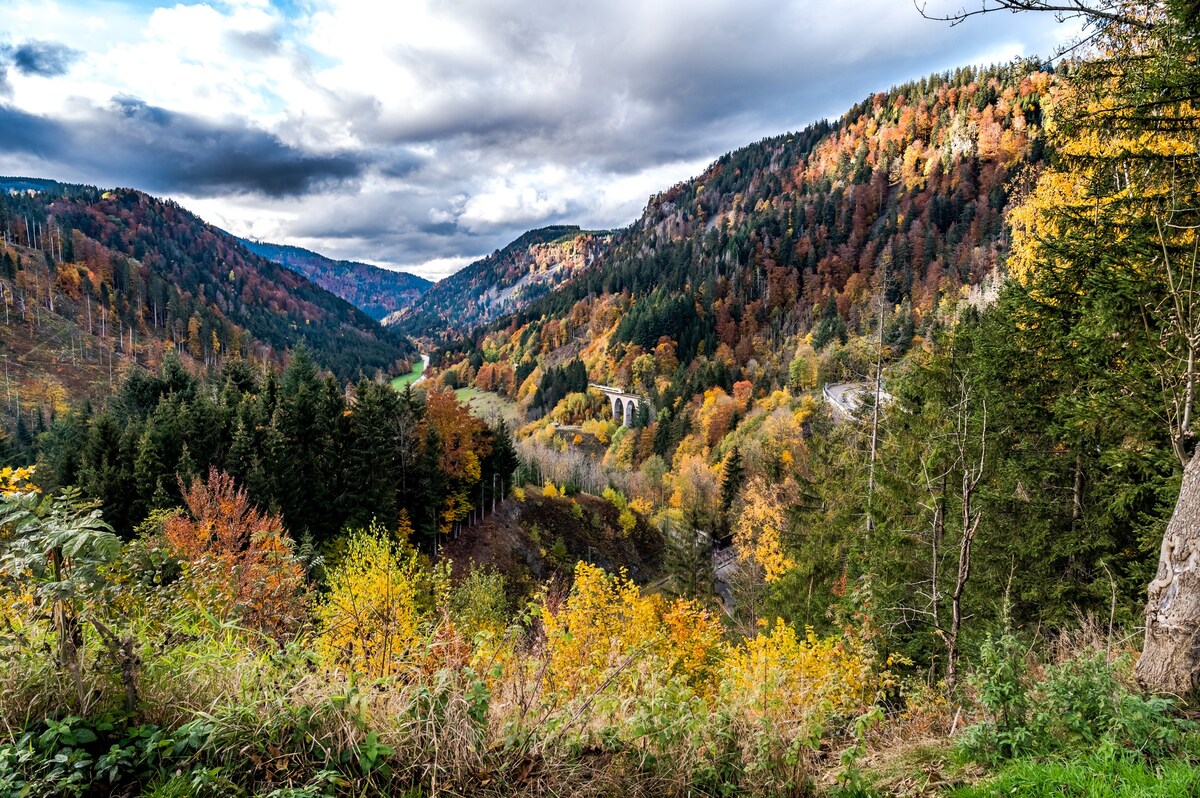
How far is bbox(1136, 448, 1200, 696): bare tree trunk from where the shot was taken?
5184 millimetres

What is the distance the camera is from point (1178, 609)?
5.30m

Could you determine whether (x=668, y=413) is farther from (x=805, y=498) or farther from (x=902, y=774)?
(x=902, y=774)

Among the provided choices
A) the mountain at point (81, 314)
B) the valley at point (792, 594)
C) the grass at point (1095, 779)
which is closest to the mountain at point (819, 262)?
the valley at point (792, 594)

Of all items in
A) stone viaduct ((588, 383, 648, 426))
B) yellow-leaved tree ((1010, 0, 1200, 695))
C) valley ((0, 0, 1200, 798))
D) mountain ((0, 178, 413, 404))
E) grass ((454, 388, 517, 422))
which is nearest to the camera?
valley ((0, 0, 1200, 798))

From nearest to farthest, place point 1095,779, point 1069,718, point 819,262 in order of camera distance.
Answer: point 1095,779 → point 1069,718 → point 819,262

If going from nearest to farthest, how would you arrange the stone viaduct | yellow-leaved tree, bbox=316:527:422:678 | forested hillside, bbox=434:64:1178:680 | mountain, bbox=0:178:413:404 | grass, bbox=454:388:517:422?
yellow-leaved tree, bbox=316:527:422:678 → forested hillside, bbox=434:64:1178:680 → mountain, bbox=0:178:413:404 → the stone viaduct → grass, bbox=454:388:517:422

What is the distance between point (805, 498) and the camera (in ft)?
75.7

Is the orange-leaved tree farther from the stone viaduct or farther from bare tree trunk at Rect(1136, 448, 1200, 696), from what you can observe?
the stone viaduct

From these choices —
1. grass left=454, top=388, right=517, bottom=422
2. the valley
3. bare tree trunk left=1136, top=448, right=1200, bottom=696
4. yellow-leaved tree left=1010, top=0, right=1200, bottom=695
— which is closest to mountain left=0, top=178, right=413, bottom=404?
grass left=454, top=388, right=517, bottom=422

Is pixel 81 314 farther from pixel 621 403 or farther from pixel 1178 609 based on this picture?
pixel 1178 609

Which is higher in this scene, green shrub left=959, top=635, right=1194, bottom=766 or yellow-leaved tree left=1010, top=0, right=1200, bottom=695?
yellow-leaved tree left=1010, top=0, right=1200, bottom=695

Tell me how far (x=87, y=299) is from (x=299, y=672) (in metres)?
179

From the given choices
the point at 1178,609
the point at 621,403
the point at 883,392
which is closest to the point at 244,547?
the point at 883,392

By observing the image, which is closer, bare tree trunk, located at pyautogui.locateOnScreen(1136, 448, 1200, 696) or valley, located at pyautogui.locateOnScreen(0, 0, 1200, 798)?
valley, located at pyautogui.locateOnScreen(0, 0, 1200, 798)
